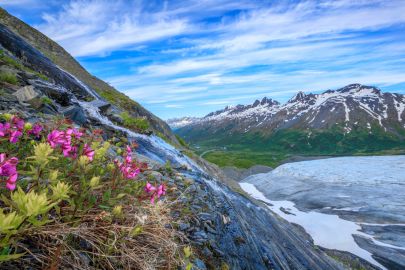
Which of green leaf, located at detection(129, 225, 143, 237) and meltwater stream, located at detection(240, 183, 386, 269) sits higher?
green leaf, located at detection(129, 225, 143, 237)

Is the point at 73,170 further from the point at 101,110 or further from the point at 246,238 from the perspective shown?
the point at 101,110

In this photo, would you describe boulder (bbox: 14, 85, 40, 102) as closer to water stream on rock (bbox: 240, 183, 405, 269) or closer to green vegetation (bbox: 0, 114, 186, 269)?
green vegetation (bbox: 0, 114, 186, 269)

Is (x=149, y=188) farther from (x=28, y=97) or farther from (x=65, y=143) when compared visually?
(x=28, y=97)

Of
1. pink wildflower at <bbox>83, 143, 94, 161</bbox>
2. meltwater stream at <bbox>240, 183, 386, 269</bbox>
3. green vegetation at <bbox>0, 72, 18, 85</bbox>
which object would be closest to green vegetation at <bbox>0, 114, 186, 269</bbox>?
pink wildflower at <bbox>83, 143, 94, 161</bbox>

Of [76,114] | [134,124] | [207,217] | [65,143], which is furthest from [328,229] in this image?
[65,143]

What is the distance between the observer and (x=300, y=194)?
76.1 m

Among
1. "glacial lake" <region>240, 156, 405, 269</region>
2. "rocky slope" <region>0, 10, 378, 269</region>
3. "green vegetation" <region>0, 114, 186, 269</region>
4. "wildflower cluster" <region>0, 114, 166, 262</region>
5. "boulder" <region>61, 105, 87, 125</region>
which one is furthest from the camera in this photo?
"glacial lake" <region>240, 156, 405, 269</region>

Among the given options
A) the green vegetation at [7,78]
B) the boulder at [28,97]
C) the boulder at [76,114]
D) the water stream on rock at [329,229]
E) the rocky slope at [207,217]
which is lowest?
the water stream on rock at [329,229]

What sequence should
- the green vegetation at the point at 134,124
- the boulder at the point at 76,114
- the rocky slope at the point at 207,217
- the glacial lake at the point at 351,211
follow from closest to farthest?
1. the rocky slope at the point at 207,217
2. the boulder at the point at 76,114
3. the green vegetation at the point at 134,124
4. the glacial lake at the point at 351,211

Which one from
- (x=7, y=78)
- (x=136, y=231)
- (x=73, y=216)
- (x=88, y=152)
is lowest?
(x=136, y=231)

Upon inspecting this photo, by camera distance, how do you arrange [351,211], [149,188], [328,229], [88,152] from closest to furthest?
[88,152] → [149,188] → [328,229] → [351,211]

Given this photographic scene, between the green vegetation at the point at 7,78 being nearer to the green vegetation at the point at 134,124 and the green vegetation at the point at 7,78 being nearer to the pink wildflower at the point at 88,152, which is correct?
the green vegetation at the point at 134,124

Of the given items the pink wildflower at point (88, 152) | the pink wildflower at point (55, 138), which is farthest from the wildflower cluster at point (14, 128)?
the pink wildflower at point (88, 152)

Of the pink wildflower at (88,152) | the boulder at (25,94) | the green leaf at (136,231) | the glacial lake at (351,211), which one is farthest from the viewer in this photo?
the glacial lake at (351,211)
